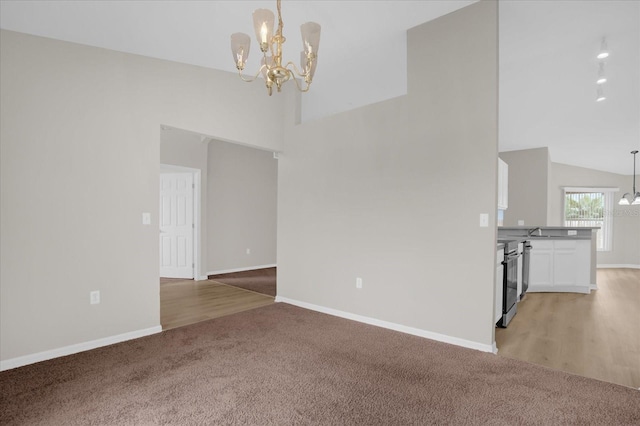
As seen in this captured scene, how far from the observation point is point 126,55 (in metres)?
3.27

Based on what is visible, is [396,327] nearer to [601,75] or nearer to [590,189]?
[601,75]

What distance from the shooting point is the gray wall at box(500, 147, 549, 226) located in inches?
270

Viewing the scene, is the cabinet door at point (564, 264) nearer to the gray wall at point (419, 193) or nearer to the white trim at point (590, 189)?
the gray wall at point (419, 193)

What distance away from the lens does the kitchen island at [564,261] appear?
5.37 meters

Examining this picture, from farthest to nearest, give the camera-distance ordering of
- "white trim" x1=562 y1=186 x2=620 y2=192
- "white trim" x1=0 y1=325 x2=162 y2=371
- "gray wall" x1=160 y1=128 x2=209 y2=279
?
"white trim" x1=562 y1=186 x2=620 y2=192 < "gray wall" x1=160 y1=128 x2=209 y2=279 < "white trim" x1=0 y1=325 x2=162 y2=371

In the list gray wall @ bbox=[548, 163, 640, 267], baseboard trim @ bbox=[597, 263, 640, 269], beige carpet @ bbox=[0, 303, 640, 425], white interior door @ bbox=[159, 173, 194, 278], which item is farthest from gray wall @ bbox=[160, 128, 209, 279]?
baseboard trim @ bbox=[597, 263, 640, 269]

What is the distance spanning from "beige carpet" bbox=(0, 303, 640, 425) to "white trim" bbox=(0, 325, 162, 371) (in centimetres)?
9

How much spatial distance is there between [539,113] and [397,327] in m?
4.05

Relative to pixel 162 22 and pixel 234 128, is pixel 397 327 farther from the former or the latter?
pixel 162 22

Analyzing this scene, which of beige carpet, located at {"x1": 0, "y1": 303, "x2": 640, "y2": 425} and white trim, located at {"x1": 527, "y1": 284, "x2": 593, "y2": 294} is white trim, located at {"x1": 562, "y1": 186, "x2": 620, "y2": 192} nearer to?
white trim, located at {"x1": 527, "y1": 284, "x2": 593, "y2": 294}

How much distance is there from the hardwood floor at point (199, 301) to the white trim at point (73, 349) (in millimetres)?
287

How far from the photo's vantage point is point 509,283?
3688mm

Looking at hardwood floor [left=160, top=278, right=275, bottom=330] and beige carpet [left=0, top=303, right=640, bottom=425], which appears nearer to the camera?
beige carpet [left=0, top=303, right=640, bottom=425]

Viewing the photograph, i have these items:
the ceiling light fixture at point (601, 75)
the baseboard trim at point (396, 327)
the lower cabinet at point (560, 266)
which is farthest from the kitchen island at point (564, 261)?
the baseboard trim at point (396, 327)
